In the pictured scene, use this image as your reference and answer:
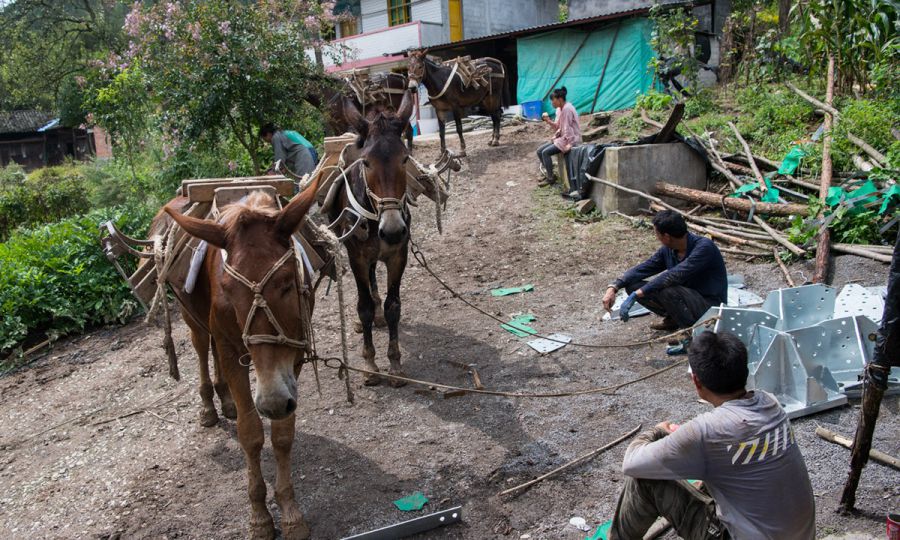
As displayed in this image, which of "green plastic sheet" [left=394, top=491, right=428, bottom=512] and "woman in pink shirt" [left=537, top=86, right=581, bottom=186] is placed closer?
"green plastic sheet" [left=394, top=491, right=428, bottom=512]

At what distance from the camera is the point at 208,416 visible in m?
5.30

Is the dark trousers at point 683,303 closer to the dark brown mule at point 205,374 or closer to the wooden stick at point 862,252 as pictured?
the wooden stick at point 862,252

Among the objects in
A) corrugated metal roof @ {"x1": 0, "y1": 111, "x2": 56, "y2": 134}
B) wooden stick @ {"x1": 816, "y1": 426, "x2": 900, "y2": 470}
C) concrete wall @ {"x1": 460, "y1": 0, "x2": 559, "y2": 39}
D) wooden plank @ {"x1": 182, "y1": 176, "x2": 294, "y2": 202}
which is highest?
concrete wall @ {"x1": 460, "y1": 0, "x2": 559, "y2": 39}

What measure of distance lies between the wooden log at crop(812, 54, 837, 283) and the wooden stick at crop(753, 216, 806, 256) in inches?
7.8

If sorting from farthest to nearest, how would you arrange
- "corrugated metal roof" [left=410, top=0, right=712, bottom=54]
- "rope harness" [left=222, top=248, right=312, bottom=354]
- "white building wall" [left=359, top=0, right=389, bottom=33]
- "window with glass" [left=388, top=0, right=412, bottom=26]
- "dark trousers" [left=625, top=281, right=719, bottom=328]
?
1. "white building wall" [left=359, top=0, right=389, bottom=33]
2. "window with glass" [left=388, top=0, right=412, bottom=26]
3. "corrugated metal roof" [left=410, top=0, right=712, bottom=54]
4. "dark trousers" [left=625, top=281, right=719, bottom=328]
5. "rope harness" [left=222, top=248, right=312, bottom=354]

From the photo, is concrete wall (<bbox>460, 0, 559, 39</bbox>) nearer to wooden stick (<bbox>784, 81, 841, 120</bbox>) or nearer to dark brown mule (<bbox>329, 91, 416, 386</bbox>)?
wooden stick (<bbox>784, 81, 841, 120</bbox>)

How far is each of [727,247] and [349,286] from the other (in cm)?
501

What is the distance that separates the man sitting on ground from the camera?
8.14 feet

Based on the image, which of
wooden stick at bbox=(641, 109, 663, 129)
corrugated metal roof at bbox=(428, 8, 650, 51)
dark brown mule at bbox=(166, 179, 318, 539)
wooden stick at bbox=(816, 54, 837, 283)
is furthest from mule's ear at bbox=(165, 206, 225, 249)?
corrugated metal roof at bbox=(428, 8, 650, 51)

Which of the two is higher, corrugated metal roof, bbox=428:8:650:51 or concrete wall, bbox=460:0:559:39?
concrete wall, bbox=460:0:559:39

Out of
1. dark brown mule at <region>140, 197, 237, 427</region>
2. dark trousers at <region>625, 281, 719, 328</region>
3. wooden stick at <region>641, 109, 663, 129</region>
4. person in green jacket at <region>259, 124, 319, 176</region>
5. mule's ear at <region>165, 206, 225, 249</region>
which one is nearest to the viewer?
mule's ear at <region>165, 206, 225, 249</region>

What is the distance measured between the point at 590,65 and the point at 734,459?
1697 cm

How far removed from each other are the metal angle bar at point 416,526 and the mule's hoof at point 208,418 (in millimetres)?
2178

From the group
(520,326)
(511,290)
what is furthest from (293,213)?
(511,290)
